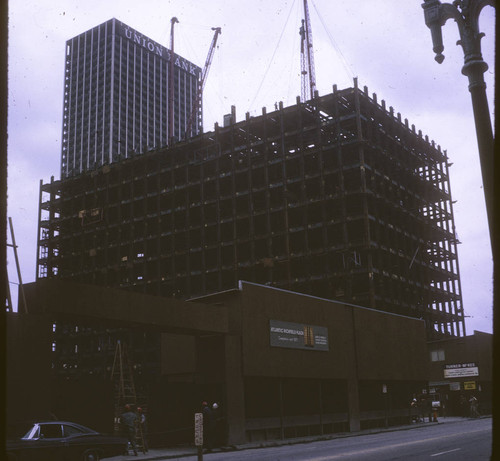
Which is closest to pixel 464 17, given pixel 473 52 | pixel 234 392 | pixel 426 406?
pixel 473 52

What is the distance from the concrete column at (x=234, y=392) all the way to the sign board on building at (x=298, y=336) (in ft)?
11.0

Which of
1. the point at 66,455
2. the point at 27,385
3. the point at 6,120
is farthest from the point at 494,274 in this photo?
the point at 27,385

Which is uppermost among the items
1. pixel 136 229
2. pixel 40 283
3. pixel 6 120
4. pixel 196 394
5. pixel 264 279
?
pixel 136 229

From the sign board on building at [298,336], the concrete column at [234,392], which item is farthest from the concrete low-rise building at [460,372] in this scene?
the concrete column at [234,392]

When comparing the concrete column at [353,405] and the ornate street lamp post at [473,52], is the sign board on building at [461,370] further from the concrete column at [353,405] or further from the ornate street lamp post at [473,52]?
the ornate street lamp post at [473,52]

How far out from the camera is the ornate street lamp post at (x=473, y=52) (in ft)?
18.9

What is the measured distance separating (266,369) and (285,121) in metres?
→ 59.0

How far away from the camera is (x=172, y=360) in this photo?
3550 centimetres

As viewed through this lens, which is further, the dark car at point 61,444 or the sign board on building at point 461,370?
the sign board on building at point 461,370

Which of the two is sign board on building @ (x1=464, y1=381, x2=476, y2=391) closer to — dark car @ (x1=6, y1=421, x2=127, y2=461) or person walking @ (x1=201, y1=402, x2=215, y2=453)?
person walking @ (x1=201, y1=402, x2=215, y2=453)

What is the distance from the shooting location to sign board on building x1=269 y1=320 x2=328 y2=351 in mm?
36281

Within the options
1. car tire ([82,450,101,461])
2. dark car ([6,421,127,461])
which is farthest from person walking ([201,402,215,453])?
car tire ([82,450,101,461])

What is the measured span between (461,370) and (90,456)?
62.5 metres

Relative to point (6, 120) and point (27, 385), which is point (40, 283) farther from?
point (6, 120)
